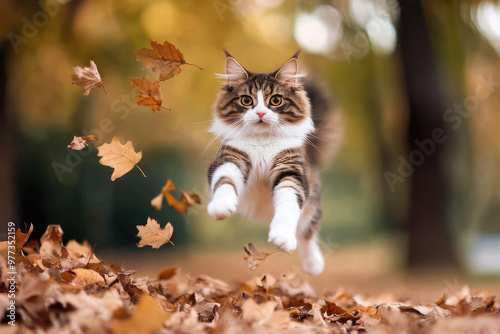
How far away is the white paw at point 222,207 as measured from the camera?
1.69 meters

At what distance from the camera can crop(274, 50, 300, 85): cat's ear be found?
6.56 ft

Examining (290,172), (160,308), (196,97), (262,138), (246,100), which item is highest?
(196,97)

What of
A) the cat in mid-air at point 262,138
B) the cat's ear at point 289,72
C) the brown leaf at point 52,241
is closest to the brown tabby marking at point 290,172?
the cat in mid-air at point 262,138

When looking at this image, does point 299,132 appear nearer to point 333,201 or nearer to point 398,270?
point 398,270

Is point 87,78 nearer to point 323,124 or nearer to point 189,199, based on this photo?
point 189,199

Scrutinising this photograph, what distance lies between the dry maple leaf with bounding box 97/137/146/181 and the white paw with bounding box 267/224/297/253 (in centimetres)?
69

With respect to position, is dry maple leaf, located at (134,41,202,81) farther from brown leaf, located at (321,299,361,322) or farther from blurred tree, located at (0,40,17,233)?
blurred tree, located at (0,40,17,233)

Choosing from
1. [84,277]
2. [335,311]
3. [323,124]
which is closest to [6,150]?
[84,277]

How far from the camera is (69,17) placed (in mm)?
6270

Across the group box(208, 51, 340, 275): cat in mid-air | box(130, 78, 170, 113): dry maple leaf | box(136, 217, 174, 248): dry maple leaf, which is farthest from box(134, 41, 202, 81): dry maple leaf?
box(136, 217, 174, 248): dry maple leaf

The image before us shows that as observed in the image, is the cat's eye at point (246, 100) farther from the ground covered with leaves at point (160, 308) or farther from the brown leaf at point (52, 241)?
the brown leaf at point (52, 241)

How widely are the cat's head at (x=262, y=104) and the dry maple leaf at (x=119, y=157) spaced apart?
41 centimetres

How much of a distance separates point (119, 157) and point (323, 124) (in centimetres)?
121

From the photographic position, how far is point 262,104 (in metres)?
2.00
